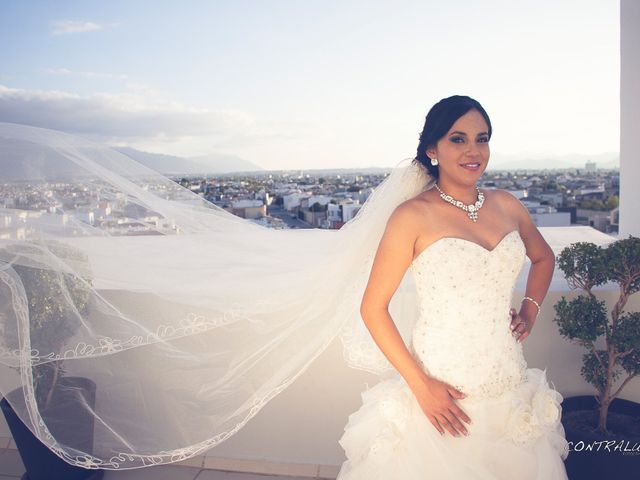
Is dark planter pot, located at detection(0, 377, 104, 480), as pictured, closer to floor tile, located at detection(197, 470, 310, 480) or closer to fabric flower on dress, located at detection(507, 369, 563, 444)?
floor tile, located at detection(197, 470, 310, 480)

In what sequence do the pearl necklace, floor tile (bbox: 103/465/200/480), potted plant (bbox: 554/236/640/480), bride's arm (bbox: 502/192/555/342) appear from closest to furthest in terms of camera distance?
the pearl necklace, bride's arm (bbox: 502/192/555/342), potted plant (bbox: 554/236/640/480), floor tile (bbox: 103/465/200/480)

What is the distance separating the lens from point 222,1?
433 centimetres

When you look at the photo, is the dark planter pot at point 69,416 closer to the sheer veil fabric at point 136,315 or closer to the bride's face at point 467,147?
the sheer veil fabric at point 136,315

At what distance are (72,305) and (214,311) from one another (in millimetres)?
514

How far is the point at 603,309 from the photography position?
Result: 2.16m

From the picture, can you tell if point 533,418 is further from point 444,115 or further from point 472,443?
point 444,115

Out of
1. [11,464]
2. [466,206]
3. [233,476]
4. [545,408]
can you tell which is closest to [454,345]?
[545,408]

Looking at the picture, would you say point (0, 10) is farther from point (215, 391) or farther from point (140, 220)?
point (215, 391)

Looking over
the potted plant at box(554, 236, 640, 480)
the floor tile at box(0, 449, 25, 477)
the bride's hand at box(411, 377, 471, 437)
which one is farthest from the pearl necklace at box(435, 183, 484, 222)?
the floor tile at box(0, 449, 25, 477)

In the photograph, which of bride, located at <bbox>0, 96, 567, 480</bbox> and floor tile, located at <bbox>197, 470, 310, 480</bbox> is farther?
floor tile, located at <bbox>197, 470, 310, 480</bbox>

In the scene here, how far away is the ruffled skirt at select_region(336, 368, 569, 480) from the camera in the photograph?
5.02 feet

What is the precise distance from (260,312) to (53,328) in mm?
761

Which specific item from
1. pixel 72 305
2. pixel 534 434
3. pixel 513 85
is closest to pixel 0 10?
pixel 72 305

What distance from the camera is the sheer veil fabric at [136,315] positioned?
190 centimetres
